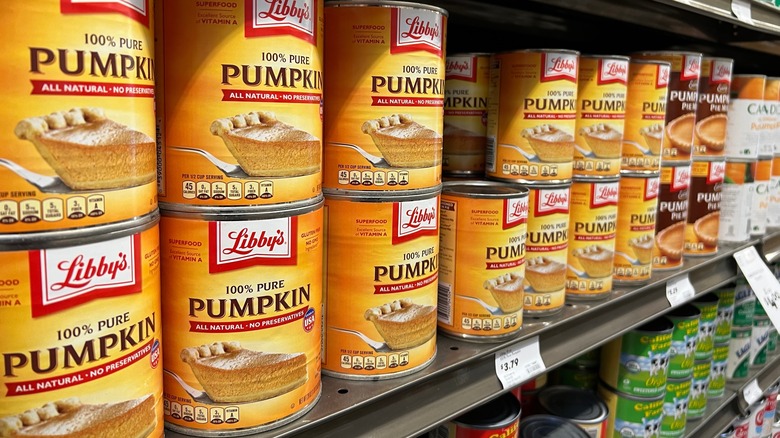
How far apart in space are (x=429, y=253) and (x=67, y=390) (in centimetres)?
59

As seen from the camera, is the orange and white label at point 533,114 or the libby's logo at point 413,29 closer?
the libby's logo at point 413,29

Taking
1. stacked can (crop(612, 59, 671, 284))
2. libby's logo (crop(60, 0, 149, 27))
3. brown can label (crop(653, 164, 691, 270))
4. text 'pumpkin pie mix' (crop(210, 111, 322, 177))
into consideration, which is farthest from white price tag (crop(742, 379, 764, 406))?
libby's logo (crop(60, 0, 149, 27))

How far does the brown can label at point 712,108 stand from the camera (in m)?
1.73

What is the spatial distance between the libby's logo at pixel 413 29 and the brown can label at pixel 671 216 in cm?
97

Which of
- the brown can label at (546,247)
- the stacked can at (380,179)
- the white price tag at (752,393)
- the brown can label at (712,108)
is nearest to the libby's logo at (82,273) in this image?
the stacked can at (380,179)

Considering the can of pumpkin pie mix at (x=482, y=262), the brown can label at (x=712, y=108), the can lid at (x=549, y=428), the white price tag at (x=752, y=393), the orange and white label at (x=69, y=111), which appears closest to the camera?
the orange and white label at (x=69, y=111)

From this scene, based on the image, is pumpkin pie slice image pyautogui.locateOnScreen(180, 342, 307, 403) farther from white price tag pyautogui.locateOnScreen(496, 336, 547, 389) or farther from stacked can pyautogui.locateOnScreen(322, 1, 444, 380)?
white price tag pyautogui.locateOnScreen(496, 336, 547, 389)

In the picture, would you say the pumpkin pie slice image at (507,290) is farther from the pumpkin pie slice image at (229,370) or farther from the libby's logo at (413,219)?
→ the pumpkin pie slice image at (229,370)

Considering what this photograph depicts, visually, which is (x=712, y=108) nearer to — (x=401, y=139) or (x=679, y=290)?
(x=679, y=290)

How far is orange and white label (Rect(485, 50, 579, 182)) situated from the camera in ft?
4.02

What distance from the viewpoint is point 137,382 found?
69cm

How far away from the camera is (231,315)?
2.56 feet

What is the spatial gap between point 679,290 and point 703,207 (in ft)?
0.99

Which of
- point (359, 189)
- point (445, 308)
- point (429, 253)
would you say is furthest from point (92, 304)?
point (445, 308)
